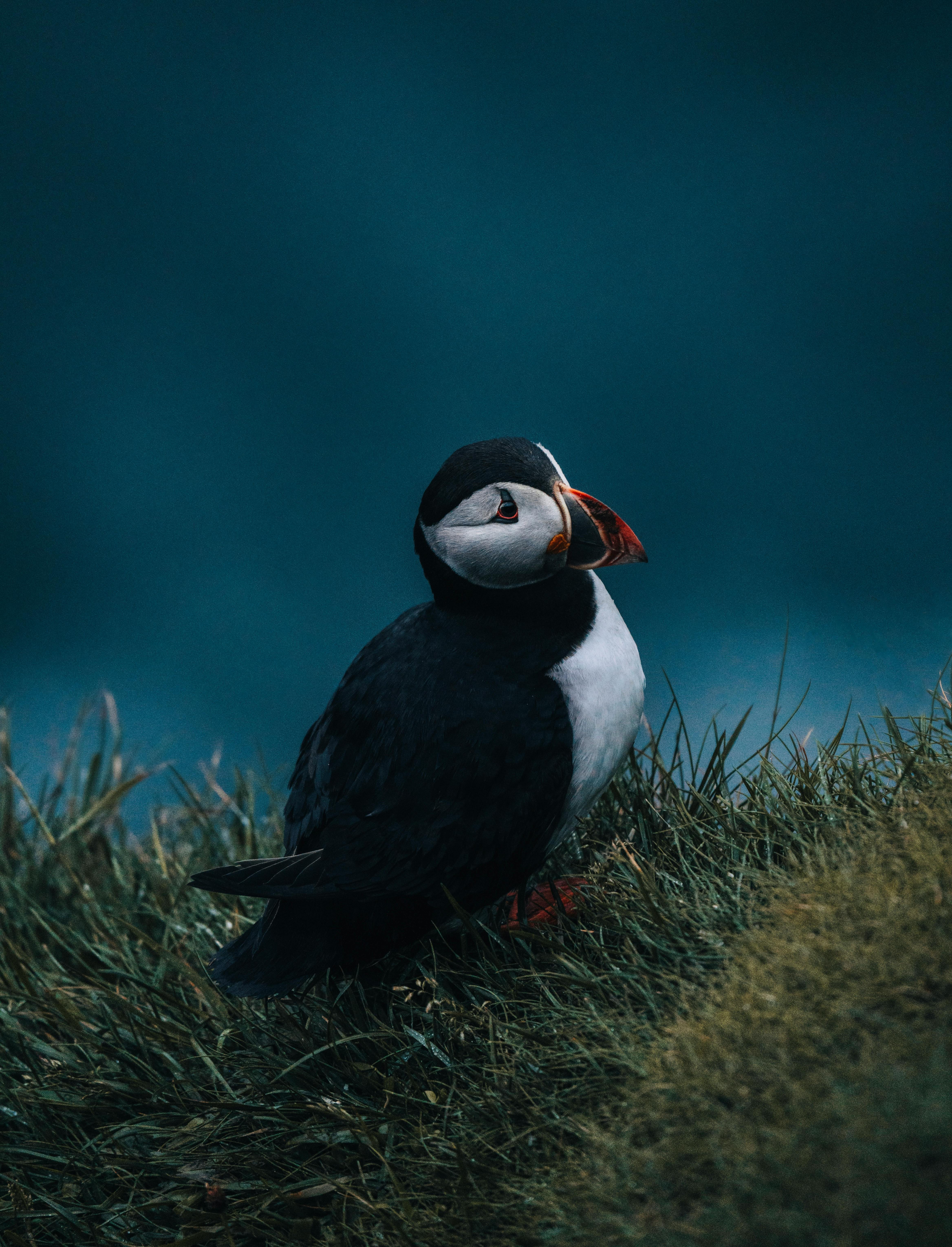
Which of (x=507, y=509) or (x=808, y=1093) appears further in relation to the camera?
(x=507, y=509)

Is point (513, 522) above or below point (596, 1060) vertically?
above

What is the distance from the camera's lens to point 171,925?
2551mm

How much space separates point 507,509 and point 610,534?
22 centimetres

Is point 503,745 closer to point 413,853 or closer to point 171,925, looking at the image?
point 413,853

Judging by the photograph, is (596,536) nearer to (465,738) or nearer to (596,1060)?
(465,738)

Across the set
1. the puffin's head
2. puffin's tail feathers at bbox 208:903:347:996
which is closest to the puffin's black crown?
the puffin's head

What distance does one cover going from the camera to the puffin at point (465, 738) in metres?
1.68

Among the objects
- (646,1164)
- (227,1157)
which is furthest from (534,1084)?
(227,1157)

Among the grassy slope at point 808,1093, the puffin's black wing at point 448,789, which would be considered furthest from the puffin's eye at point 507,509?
the grassy slope at point 808,1093

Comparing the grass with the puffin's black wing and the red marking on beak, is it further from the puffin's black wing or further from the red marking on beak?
the red marking on beak

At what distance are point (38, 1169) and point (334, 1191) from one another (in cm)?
72

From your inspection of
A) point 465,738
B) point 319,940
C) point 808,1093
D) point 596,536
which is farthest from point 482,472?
point 808,1093

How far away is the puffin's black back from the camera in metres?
1.68

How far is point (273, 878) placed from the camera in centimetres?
167
